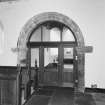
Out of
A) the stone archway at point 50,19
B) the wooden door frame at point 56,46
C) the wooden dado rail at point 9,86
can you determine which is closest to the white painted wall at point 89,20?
the stone archway at point 50,19

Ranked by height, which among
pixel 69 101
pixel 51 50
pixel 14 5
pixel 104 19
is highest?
pixel 14 5

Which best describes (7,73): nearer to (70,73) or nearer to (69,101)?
(70,73)

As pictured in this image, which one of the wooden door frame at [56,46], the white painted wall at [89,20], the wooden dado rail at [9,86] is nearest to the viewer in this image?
the white painted wall at [89,20]

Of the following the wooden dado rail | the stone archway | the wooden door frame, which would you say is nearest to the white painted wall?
the stone archway

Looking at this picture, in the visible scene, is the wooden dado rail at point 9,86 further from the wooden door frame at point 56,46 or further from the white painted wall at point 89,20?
the white painted wall at point 89,20

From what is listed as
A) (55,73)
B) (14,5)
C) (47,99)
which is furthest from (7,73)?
(14,5)

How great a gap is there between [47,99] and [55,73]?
5.08ft

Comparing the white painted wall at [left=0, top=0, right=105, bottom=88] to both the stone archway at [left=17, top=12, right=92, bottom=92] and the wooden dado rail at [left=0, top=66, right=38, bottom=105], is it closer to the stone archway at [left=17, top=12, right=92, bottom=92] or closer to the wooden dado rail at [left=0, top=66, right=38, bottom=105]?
the stone archway at [left=17, top=12, right=92, bottom=92]

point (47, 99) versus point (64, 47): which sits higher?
point (64, 47)

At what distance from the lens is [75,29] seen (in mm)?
4418

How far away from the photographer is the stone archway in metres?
4.40

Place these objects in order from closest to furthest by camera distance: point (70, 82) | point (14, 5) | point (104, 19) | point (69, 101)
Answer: point (69, 101), point (104, 19), point (70, 82), point (14, 5)

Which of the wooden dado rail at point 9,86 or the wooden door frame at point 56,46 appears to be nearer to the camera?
the wooden dado rail at point 9,86

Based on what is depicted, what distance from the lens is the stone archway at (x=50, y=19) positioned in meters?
4.40
